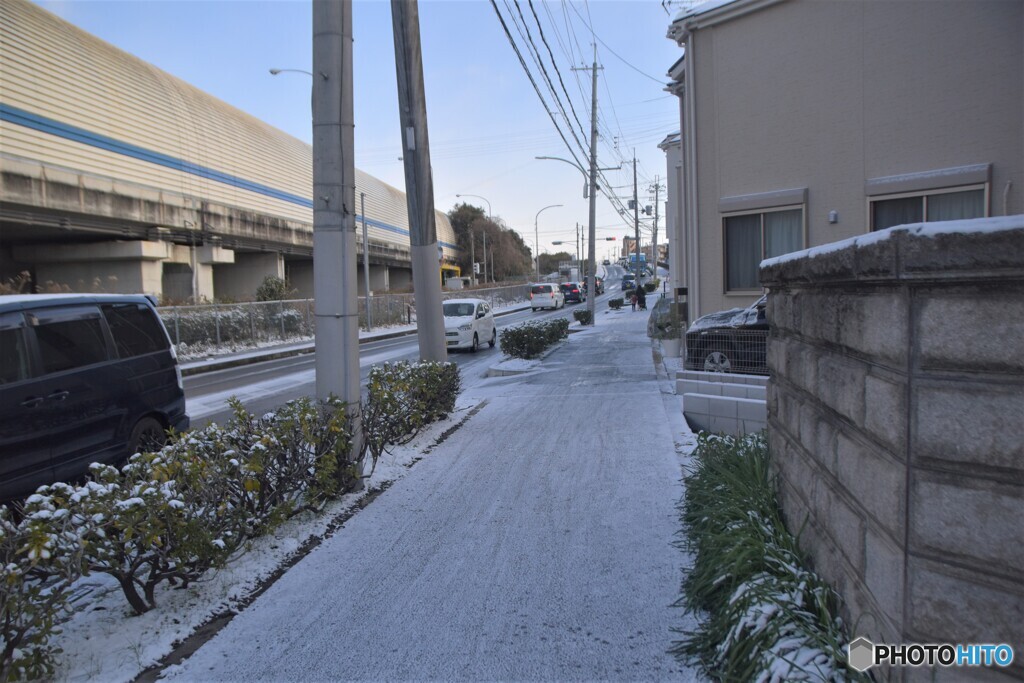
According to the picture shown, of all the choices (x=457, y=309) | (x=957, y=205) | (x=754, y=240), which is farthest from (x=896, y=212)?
(x=457, y=309)

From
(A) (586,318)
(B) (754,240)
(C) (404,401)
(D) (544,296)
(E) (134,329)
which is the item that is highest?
(B) (754,240)

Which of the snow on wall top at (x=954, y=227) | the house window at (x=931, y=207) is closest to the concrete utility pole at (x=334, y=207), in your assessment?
the snow on wall top at (x=954, y=227)

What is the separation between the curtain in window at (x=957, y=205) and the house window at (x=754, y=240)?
2031 mm

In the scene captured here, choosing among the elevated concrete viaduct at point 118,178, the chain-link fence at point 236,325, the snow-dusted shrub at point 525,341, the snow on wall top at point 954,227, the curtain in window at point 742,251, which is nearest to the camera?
the snow on wall top at point 954,227

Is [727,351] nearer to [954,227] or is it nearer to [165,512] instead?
[165,512]

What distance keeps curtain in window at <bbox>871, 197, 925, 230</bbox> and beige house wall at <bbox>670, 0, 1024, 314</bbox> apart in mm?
179

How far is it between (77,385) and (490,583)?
4.36 metres

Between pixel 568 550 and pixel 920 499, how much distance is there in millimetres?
2776

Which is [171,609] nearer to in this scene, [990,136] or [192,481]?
[192,481]

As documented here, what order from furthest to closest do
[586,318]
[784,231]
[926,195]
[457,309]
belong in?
1. [586,318]
2. [457,309]
3. [784,231]
4. [926,195]

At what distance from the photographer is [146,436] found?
23.1 ft

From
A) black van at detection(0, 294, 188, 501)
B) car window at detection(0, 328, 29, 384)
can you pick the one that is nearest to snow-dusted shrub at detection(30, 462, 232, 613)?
black van at detection(0, 294, 188, 501)

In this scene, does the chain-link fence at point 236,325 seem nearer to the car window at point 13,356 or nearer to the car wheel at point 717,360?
the car wheel at point 717,360

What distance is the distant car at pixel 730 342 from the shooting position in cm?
1043
